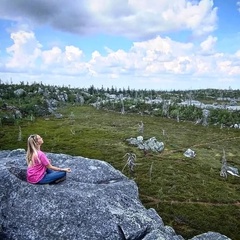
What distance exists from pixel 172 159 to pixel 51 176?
296 ft

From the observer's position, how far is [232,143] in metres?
140

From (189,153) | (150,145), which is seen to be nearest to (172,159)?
(189,153)

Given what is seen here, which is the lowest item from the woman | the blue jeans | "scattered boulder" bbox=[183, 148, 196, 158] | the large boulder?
"scattered boulder" bbox=[183, 148, 196, 158]

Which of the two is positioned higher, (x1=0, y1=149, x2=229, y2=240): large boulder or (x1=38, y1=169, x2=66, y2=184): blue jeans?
(x1=38, y1=169, x2=66, y2=184): blue jeans

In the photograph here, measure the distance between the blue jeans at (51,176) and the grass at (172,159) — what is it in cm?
3862

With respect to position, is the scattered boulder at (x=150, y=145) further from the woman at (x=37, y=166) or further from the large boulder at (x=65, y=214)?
the woman at (x=37, y=166)

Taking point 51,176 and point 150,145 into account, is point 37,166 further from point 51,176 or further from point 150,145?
point 150,145

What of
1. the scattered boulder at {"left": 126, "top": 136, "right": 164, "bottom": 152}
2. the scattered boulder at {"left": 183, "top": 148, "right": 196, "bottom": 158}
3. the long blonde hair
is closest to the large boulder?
the long blonde hair

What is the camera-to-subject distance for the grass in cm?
6541

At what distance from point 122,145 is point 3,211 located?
10270cm

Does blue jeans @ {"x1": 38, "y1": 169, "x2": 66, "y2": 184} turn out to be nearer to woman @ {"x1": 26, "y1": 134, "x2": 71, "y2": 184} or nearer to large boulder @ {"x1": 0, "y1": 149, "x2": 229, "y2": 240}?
woman @ {"x1": 26, "y1": 134, "x2": 71, "y2": 184}

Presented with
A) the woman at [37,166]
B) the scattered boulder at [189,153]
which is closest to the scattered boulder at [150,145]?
the scattered boulder at [189,153]

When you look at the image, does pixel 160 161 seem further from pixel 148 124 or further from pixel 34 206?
pixel 34 206

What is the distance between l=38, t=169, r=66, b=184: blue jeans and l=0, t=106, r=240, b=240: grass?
1521 inches
